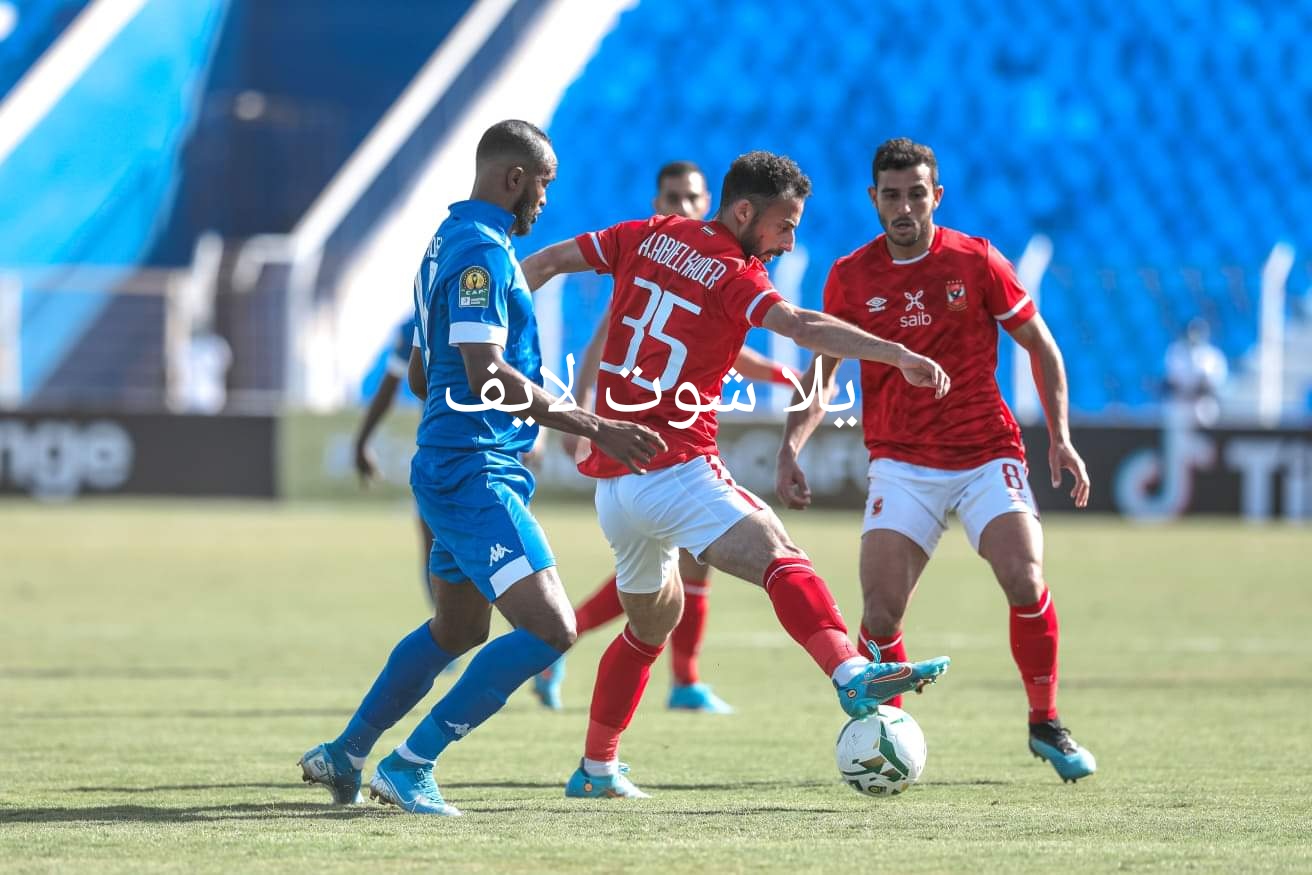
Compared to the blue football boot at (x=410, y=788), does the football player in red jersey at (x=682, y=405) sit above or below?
above

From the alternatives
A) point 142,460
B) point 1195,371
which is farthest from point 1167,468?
point 142,460

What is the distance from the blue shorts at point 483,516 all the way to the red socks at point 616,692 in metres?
0.75

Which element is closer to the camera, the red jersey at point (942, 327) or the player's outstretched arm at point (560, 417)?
the player's outstretched arm at point (560, 417)

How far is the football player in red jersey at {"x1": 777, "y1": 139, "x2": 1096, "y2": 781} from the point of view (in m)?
6.80

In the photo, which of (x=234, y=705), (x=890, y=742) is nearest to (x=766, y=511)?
(x=890, y=742)

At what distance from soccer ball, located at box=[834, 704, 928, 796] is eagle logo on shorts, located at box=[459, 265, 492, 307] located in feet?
5.40

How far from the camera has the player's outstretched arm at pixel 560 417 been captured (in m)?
5.46

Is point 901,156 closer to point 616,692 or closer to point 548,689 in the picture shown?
point 616,692

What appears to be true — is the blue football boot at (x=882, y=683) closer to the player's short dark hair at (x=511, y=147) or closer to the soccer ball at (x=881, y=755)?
the soccer ball at (x=881, y=755)

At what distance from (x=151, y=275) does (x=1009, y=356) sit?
40.9 ft

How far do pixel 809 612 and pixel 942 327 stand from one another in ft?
4.95

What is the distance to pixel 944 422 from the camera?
274 inches

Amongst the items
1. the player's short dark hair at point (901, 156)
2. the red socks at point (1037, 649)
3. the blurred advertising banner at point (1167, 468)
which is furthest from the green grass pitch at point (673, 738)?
the blurred advertising banner at point (1167, 468)

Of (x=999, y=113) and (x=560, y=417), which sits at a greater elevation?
(x=999, y=113)
